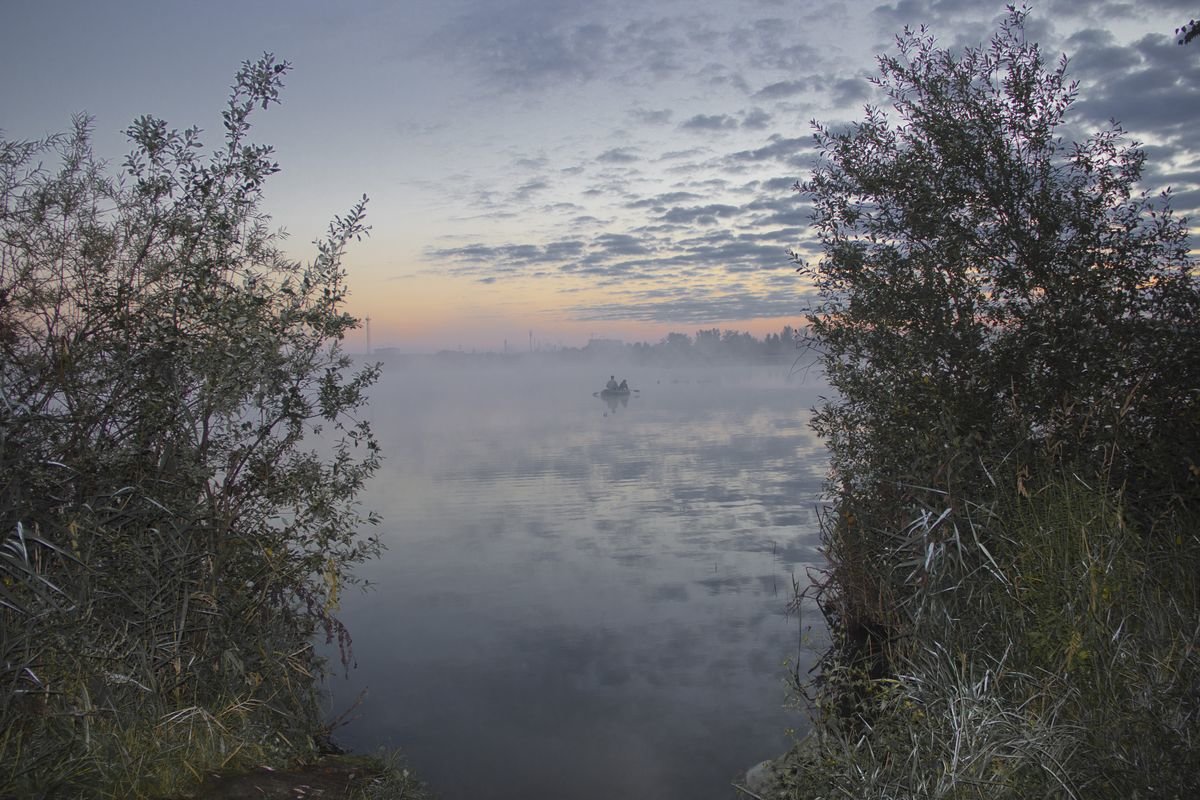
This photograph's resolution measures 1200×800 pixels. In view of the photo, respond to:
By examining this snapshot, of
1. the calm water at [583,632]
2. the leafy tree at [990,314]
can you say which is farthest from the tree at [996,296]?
the calm water at [583,632]

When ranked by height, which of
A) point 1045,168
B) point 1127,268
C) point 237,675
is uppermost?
point 1045,168

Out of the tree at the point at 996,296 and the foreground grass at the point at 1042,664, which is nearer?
the foreground grass at the point at 1042,664

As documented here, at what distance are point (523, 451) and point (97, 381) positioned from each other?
1516 inches

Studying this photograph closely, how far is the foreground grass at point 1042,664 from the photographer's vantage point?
15.2 ft

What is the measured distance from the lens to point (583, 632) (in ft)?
52.0

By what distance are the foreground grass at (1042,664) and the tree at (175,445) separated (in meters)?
5.39

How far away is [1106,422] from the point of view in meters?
8.45

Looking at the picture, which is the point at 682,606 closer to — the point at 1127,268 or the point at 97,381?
the point at 1127,268

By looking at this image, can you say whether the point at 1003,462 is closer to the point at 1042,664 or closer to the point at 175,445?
the point at 1042,664

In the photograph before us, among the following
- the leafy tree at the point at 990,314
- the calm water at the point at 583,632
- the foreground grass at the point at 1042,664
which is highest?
the leafy tree at the point at 990,314

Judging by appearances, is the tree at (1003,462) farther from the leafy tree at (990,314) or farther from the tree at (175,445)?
the tree at (175,445)

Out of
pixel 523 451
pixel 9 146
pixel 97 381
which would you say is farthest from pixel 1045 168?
pixel 523 451

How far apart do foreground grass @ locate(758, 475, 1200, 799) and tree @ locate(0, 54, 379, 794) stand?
539cm

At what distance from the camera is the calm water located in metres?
11.1
